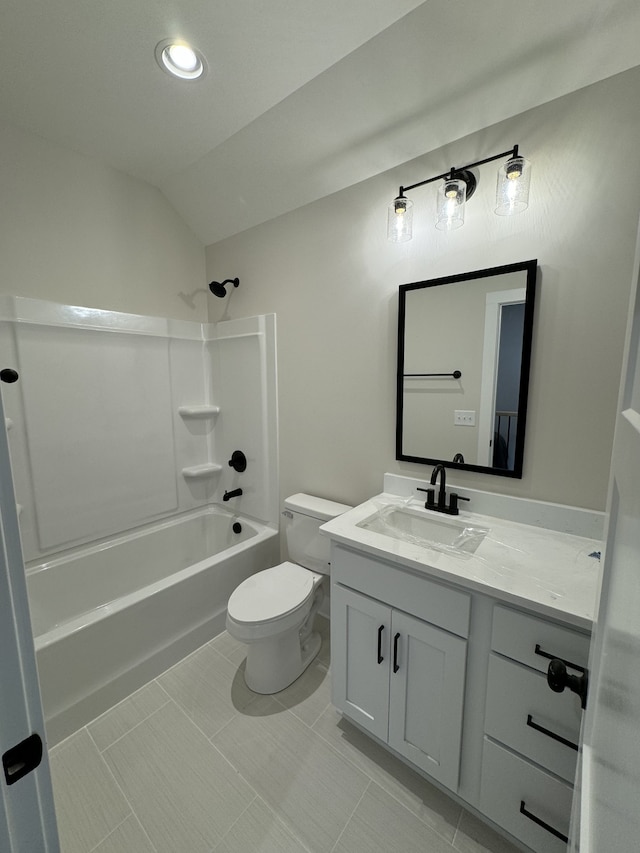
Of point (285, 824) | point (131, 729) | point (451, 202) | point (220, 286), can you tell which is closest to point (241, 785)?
point (285, 824)

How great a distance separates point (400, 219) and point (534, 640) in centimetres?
158

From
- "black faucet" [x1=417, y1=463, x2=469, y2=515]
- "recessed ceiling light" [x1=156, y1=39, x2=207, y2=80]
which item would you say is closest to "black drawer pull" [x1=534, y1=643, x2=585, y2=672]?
"black faucet" [x1=417, y1=463, x2=469, y2=515]

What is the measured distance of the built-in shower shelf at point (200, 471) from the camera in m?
2.46

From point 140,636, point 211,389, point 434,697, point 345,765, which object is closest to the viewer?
point 434,697

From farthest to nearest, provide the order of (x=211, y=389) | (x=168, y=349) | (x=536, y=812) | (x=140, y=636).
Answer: (x=211, y=389) < (x=168, y=349) < (x=140, y=636) < (x=536, y=812)

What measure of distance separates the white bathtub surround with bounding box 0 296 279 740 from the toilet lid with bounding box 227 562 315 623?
36 centimetres

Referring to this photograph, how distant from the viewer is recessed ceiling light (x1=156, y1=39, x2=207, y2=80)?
4.19ft

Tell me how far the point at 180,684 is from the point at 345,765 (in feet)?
2.84

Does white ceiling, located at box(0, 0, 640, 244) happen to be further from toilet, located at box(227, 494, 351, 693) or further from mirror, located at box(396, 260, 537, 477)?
toilet, located at box(227, 494, 351, 693)

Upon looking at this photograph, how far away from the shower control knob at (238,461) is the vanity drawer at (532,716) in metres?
1.81

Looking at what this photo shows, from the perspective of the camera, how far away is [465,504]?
1508 millimetres

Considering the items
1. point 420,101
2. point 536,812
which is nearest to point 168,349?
point 420,101

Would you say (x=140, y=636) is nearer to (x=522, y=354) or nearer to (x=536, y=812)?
(x=536, y=812)

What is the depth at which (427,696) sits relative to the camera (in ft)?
3.76
